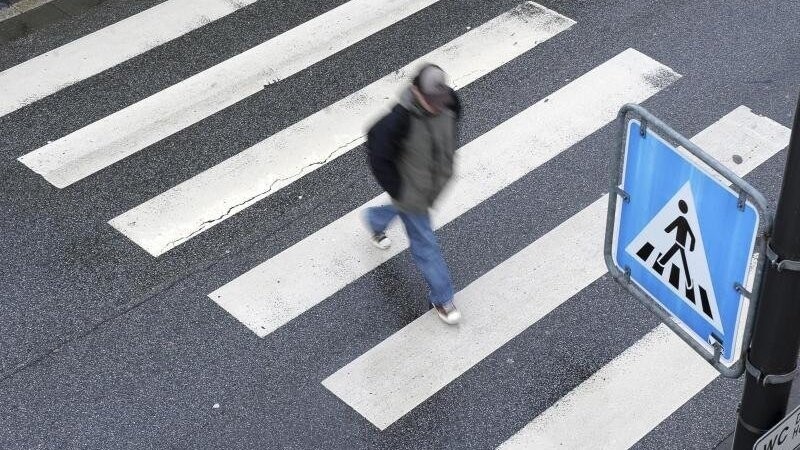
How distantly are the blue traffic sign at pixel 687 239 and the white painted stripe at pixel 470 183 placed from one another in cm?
300

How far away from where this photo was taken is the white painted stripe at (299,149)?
7898 mm

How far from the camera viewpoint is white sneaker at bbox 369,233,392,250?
754cm

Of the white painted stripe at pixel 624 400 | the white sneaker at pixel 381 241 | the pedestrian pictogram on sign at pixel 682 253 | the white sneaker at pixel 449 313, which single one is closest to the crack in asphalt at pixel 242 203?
the white sneaker at pixel 381 241

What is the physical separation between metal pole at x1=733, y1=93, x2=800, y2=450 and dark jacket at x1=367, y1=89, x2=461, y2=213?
108 inches

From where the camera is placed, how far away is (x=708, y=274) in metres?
4.19

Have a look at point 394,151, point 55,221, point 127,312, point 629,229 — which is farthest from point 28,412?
point 629,229

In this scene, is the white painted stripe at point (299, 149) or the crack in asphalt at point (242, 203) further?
the white painted stripe at point (299, 149)

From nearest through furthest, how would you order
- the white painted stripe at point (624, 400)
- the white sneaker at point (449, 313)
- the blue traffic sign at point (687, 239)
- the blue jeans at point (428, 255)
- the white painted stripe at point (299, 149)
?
1. the blue traffic sign at point (687, 239)
2. the white painted stripe at point (624, 400)
3. the blue jeans at point (428, 255)
4. the white sneaker at point (449, 313)
5. the white painted stripe at point (299, 149)

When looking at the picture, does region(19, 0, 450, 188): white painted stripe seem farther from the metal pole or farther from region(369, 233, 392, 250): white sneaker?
the metal pole

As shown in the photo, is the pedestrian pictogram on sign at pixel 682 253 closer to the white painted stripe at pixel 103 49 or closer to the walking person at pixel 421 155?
the walking person at pixel 421 155

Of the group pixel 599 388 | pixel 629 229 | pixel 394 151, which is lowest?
pixel 599 388

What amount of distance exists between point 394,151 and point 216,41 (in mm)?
3699

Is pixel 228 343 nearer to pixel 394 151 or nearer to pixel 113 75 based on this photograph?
pixel 394 151

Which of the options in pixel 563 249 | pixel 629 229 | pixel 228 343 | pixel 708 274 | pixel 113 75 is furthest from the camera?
pixel 113 75
